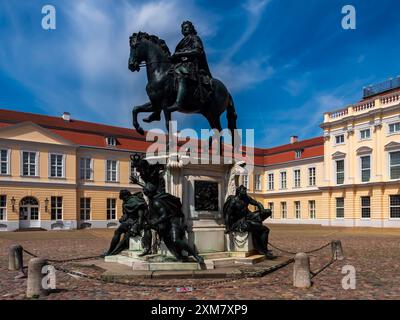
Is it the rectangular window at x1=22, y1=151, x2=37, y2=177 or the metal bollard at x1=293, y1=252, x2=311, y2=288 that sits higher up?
the rectangular window at x1=22, y1=151, x2=37, y2=177

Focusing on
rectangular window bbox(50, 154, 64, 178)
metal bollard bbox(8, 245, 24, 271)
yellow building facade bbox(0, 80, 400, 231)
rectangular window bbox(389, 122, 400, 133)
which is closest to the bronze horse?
metal bollard bbox(8, 245, 24, 271)

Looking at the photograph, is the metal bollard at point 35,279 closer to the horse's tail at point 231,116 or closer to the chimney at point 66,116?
the horse's tail at point 231,116

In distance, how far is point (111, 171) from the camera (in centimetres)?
4384

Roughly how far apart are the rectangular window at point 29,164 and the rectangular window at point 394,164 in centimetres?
3203

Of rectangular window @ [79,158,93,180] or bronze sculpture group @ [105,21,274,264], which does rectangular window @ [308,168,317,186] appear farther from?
bronze sculpture group @ [105,21,274,264]

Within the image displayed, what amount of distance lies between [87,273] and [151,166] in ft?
8.18

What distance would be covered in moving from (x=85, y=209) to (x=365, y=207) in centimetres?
2692

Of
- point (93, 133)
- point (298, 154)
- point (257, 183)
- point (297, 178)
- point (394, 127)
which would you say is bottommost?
point (257, 183)

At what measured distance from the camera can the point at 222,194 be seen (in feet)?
32.6

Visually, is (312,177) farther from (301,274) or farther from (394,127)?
(301,274)

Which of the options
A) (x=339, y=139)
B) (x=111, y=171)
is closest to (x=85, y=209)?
(x=111, y=171)

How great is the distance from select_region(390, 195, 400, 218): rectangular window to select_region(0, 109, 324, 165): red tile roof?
1136 centimetres

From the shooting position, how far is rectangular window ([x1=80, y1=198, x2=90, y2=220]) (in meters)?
41.4

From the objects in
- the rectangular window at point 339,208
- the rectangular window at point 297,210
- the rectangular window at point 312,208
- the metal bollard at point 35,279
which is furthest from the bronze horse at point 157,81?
Answer: the rectangular window at point 297,210
